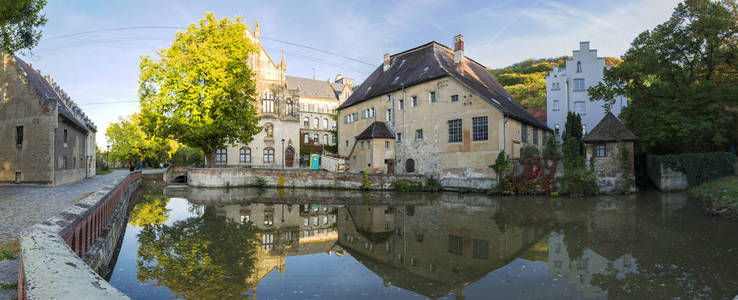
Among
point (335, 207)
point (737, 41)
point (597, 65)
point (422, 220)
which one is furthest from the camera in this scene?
point (597, 65)

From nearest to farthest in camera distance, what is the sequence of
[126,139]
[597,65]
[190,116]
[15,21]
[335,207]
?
[15,21] → [335,207] → [190,116] → [597,65] → [126,139]

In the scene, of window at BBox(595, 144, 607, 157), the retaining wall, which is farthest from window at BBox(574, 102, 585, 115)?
the retaining wall

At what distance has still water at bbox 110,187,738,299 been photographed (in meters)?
5.93

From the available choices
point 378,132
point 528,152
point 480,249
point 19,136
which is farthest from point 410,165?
point 19,136

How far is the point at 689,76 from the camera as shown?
22.4m

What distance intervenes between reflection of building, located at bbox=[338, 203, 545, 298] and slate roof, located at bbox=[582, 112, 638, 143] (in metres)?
12.7

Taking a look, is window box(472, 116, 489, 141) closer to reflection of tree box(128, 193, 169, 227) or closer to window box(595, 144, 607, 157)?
window box(595, 144, 607, 157)

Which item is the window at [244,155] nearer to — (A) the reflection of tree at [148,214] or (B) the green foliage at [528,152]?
(A) the reflection of tree at [148,214]

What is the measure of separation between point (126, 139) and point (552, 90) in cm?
5932

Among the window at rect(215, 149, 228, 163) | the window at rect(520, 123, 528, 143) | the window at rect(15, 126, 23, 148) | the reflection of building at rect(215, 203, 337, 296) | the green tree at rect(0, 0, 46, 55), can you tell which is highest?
the green tree at rect(0, 0, 46, 55)

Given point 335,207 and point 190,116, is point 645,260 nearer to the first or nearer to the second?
point 335,207

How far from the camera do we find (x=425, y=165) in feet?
97.1

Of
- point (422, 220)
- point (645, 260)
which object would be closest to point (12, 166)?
point (422, 220)

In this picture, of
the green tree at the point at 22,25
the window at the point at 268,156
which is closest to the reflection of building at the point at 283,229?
the green tree at the point at 22,25
